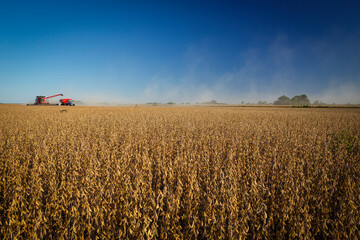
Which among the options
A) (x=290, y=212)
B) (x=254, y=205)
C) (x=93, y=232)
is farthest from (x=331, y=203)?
(x=93, y=232)

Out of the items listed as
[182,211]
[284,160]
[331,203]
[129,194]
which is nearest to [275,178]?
[331,203]

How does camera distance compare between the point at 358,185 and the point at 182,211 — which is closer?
the point at 182,211

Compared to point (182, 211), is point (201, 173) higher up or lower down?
higher up

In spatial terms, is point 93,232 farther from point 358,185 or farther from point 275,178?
point 358,185

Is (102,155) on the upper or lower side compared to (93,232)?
upper

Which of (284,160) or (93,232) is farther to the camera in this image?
(284,160)

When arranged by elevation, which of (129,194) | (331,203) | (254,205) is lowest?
(331,203)

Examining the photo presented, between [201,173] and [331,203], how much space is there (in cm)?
222

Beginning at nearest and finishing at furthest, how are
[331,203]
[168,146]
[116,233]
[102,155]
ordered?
[116,233], [331,203], [102,155], [168,146]

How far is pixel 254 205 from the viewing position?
2.48 metres

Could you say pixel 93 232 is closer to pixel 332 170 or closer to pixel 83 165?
pixel 83 165

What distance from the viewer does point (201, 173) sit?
11.8 ft

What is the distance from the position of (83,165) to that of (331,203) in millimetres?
4781

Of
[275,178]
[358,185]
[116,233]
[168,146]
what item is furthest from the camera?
[168,146]
